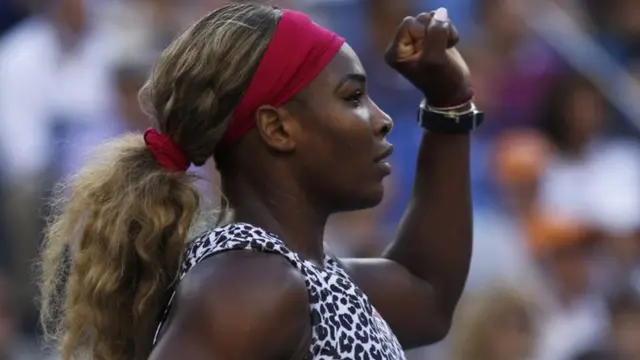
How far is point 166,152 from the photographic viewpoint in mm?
2539

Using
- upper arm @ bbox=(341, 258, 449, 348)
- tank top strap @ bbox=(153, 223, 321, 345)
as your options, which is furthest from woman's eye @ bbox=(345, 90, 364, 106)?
upper arm @ bbox=(341, 258, 449, 348)

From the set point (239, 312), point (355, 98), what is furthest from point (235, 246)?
point (355, 98)

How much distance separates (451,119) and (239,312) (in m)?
0.91

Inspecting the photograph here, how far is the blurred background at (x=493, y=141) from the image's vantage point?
5148 mm

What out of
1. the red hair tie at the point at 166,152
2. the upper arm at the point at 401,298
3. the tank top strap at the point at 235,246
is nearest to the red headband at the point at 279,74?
the red hair tie at the point at 166,152

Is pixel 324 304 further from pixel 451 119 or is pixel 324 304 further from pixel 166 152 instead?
pixel 451 119

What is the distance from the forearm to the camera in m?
3.00

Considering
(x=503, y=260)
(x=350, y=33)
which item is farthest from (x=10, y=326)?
(x=350, y=33)

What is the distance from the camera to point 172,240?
2471mm

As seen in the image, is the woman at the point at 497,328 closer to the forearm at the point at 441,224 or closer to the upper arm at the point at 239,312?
the forearm at the point at 441,224

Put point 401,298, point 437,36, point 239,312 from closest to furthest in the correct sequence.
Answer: point 239,312, point 437,36, point 401,298

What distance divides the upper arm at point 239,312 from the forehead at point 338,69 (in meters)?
0.37

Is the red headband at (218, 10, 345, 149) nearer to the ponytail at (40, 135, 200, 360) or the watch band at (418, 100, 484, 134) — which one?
the ponytail at (40, 135, 200, 360)

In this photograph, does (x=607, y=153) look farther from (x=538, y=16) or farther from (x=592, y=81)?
(x=538, y=16)
